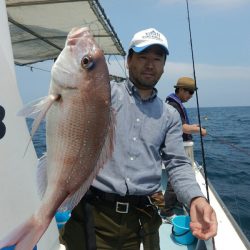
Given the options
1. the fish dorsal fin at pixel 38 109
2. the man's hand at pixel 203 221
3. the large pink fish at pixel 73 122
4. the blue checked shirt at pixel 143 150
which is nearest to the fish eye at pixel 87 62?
the large pink fish at pixel 73 122

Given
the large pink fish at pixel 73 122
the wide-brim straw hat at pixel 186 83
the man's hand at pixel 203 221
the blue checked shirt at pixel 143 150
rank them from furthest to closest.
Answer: the wide-brim straw hat at pixel 186 83 → the blue checked shirt at pixel 143 150 → the man's hand at pixel 203 221 → the large pink fish at pixel 73 122

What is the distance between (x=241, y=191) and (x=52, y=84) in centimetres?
864

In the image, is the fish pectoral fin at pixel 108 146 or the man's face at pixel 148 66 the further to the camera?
the man's face at pixel 148 66

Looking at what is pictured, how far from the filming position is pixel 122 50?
838cm

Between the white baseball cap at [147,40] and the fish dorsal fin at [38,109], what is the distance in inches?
43.9

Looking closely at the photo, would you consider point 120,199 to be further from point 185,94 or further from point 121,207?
point 185,94

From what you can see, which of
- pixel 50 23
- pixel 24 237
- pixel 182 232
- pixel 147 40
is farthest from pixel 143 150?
pixel 50 23

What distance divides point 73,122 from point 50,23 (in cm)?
474

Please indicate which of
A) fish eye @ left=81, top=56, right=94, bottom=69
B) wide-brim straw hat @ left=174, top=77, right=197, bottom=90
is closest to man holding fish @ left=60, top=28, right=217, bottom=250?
fish eye @ left=81, top=56, right=94, bottom=69

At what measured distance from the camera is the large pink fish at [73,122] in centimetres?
160

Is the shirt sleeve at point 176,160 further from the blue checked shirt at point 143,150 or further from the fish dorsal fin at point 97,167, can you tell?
the fish dorsal fin at point 97,167

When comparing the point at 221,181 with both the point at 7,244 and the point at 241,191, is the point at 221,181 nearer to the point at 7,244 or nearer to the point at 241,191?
the point at 241,191

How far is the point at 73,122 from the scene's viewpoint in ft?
5.28

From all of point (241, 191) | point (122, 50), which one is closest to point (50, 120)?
point (122, 50)
